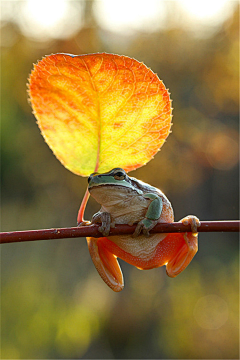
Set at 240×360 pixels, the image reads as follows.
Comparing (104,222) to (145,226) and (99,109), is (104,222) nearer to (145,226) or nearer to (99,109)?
(145,226)

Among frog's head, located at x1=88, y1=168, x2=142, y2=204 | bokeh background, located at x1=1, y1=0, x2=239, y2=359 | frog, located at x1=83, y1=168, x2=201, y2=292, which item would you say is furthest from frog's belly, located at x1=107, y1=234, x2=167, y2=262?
bokeh background, located at x1=1, y1=0, x2=239, y2=359

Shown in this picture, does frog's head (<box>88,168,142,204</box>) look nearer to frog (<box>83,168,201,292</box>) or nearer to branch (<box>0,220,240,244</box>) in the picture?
frog (<box>83,168,201,292</box>)

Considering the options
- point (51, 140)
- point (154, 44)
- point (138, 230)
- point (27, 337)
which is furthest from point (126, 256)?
point (154, 44)

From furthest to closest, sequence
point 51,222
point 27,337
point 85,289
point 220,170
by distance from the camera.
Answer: point 220,170
point 51,222
point 85,289
point 27,337

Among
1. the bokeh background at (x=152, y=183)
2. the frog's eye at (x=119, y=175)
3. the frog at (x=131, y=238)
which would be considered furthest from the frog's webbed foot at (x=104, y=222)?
the bokeh background at (x=152, y=183)

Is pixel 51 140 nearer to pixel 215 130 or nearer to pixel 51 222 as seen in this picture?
pixel 51 222

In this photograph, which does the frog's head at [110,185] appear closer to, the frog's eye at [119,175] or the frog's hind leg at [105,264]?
the frog's eye at [119,175]
